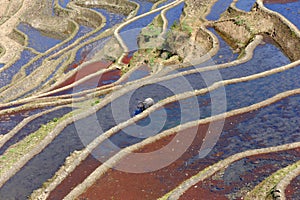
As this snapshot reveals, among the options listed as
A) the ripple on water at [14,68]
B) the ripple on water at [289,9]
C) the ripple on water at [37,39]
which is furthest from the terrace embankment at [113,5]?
the ripple on water at [289,9]

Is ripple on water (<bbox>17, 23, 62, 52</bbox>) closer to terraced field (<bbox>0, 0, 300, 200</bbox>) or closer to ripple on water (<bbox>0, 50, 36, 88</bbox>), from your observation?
ripple on water (<bbox>0, 50, 36, 88</bbox>)

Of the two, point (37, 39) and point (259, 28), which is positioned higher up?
point (259, 28)

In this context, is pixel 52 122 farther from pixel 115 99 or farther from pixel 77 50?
pixel 77 50

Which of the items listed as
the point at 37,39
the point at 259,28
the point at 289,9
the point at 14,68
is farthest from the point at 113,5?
the point at 259,28

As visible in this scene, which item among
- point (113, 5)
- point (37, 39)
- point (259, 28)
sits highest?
point (259, 28)

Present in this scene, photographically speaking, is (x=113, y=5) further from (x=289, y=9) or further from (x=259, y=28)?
(x=259, y=28)

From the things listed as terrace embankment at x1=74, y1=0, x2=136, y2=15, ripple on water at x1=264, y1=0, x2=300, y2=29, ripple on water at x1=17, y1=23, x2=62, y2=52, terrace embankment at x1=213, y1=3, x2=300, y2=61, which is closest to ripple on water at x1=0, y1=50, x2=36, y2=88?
ripple on water at x1=17, y1=23, x2=62, y2=52
